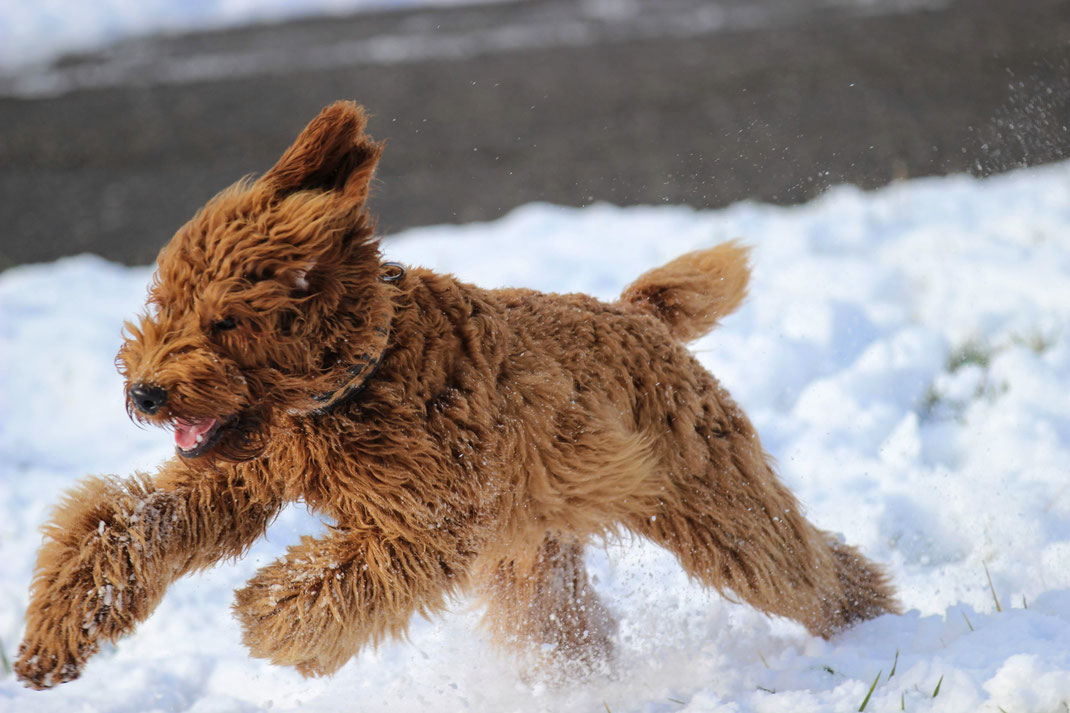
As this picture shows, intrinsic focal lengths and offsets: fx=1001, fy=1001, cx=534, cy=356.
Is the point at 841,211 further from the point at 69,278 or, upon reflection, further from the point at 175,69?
the point at 175,69

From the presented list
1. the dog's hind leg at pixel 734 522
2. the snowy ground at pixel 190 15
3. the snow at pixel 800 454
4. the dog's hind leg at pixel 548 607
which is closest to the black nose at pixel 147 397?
the snow at pixel 800 454

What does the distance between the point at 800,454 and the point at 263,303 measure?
3110 mm

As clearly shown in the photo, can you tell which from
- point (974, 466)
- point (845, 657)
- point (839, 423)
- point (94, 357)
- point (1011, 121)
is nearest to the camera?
point (845, 657)

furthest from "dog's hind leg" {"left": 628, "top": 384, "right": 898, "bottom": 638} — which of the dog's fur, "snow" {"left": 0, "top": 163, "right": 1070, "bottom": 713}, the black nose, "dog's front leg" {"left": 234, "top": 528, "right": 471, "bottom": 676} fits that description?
the black nose

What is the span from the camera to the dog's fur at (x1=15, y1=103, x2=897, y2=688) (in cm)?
238

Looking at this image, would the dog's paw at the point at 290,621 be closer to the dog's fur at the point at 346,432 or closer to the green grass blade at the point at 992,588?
the dog's fur at the point at 346,432

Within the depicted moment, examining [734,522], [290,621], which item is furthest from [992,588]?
[290,621]

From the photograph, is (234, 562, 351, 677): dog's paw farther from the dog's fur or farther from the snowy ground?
the snowy ground

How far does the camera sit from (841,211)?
7.10 metres

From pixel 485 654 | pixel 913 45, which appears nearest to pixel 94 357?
pixel 485 654

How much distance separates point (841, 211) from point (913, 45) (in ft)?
17.2

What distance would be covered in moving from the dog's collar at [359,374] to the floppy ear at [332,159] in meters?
0.33

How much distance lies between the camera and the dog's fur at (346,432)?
2.38 meters

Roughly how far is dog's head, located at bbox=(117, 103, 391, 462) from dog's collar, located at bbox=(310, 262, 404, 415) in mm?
16
